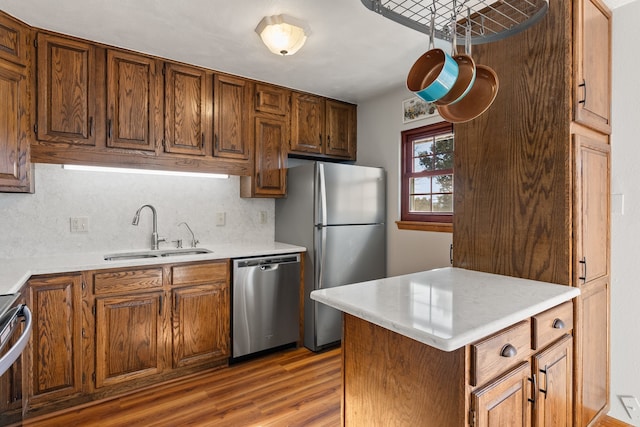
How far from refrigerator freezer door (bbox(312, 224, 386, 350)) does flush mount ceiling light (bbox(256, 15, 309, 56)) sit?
1.42 meters

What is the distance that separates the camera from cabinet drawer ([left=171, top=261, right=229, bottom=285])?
2451 millimetres

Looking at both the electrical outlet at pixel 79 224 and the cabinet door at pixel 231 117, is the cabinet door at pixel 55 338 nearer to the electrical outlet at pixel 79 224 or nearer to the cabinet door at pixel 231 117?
the electrical outlet at pixel 79 224

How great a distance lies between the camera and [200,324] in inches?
101

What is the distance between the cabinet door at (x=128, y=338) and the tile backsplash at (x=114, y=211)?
1.98 feet

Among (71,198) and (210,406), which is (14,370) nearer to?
(210,406)

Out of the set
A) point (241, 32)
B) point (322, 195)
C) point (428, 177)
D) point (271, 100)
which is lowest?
point (322, 195)

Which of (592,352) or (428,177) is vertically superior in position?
(428,177)

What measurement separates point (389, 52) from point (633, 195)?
5.55 feet

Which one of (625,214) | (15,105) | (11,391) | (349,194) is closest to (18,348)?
(11,391)

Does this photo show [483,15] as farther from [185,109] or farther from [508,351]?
[185,109]

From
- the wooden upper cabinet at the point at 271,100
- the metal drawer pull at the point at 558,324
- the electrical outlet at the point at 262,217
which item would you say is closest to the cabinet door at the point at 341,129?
the wooden upper cabinet at the point at 271,100

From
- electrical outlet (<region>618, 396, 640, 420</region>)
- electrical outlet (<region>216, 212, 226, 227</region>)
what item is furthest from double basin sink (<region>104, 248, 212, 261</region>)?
electrical outlet (<region>618, 396, 640, 420</region>)

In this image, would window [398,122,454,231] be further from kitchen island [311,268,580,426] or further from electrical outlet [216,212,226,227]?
electrical outlet [216,212,226,227]

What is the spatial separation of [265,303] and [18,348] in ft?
5.66
